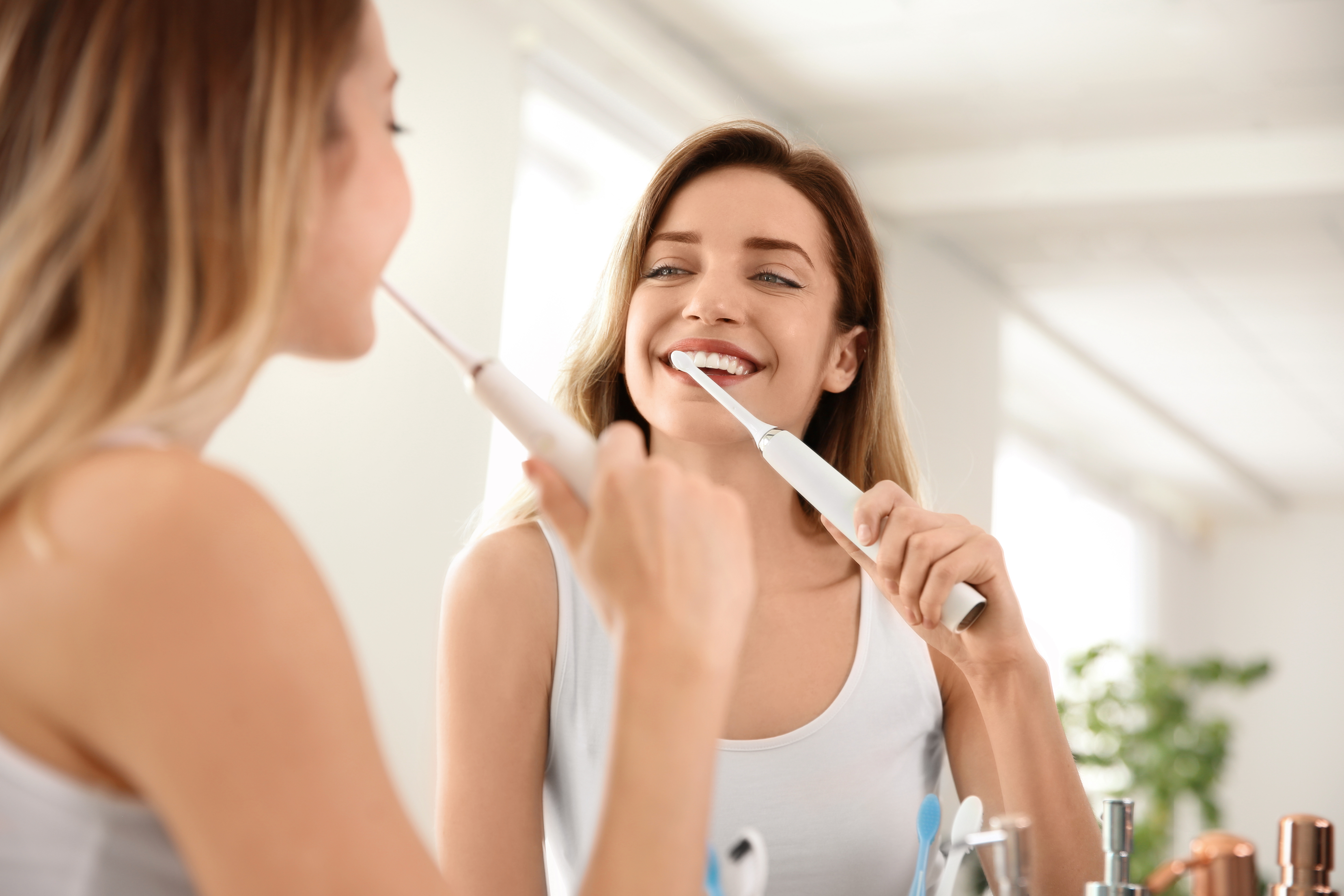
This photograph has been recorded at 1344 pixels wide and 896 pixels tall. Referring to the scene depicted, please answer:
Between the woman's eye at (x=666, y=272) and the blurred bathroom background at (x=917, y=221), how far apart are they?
153 millimetres

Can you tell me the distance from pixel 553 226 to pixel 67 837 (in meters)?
2.72

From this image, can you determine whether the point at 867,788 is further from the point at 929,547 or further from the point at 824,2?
the point at 824,2

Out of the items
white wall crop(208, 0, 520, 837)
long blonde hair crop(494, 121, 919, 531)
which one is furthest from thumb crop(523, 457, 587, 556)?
white wall crop(208, 0, 520, 837)

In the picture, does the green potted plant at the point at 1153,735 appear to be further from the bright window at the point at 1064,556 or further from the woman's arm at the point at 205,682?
the woman's arm at the point at 205,682

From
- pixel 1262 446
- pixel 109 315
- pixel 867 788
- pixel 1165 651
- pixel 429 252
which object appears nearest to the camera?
pixel 109 315

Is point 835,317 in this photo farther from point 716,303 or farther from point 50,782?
point 50,782

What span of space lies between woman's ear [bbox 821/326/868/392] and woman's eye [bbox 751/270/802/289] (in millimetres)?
112

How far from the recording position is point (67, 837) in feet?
1.52

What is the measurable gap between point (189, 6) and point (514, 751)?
0.61 m

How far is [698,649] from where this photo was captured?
0.51m

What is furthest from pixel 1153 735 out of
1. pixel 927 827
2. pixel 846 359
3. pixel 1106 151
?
pixel 927 827

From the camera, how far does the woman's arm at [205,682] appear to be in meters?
0.43

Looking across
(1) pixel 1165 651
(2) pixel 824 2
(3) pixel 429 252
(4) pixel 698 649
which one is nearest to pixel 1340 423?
(1) pixel 1165 651

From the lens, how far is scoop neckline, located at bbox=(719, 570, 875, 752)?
99 cm
